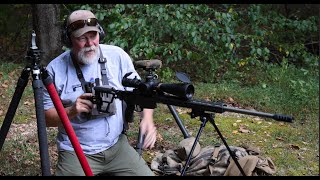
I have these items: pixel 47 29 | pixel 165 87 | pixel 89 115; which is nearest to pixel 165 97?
pixel 165 87

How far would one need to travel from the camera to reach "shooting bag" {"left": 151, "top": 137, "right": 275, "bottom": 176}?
12.3 ft

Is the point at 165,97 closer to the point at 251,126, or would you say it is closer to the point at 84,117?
the point at 84,117

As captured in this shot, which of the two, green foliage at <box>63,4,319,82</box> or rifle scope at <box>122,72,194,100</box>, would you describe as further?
green foliage at <box>63,4,319,82</box>

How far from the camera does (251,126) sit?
5.62 m

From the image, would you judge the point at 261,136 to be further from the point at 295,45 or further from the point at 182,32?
the point at 295,45

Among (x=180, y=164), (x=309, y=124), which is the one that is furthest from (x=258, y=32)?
(x=180, y=164)

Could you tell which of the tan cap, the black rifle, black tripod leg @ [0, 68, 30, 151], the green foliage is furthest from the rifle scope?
the green foliage

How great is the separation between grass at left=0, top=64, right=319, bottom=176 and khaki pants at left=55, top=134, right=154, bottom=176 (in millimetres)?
853

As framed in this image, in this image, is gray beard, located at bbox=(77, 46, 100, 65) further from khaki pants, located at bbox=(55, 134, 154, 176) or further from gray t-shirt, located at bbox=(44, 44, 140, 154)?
khaki pants, located at bbox=(55, 134, 154, 176)

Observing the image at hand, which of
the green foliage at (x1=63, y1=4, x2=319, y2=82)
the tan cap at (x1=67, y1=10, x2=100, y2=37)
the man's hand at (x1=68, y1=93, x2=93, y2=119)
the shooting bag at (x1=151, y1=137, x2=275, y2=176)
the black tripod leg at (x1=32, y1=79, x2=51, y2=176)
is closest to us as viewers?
the black tripod leg at (x1=32, y1=79, x2=51, y2=176)

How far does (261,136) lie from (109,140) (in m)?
2.22

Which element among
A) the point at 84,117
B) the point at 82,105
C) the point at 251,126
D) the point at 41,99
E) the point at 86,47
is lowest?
the point at 251,126

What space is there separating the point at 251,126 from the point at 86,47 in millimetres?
2776

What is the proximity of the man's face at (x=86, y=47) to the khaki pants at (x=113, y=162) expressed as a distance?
74 cm
